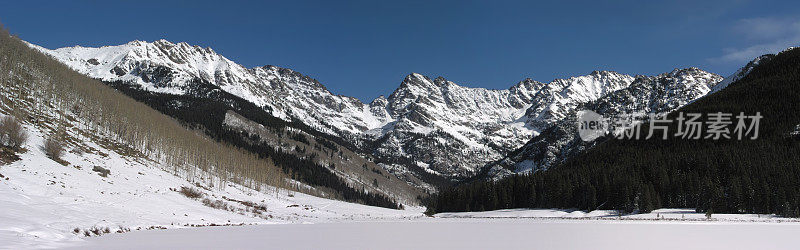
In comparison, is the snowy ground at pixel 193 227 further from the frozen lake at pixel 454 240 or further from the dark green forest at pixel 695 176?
the dark green forest at pixel 695 176

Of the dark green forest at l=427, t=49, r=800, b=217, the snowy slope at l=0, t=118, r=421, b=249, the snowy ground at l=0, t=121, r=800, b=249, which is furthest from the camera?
the dark green forest at l=427, t=49, r=800, b=217

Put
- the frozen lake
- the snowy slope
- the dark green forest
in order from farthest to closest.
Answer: the dark green forest → the snowy slope → the frozen lake

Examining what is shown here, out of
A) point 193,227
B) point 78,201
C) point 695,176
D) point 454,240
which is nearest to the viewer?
point 454,240

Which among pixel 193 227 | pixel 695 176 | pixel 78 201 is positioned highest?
pixel 695 176

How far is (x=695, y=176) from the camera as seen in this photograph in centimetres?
9569

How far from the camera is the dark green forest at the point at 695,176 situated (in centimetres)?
8294

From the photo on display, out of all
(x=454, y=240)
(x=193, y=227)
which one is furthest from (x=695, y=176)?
(x=193, y=227)

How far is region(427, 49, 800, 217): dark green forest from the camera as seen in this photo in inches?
3265

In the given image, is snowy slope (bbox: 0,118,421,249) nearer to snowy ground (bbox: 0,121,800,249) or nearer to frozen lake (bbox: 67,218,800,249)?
snowy ground (bbox: 0,121,800,249)

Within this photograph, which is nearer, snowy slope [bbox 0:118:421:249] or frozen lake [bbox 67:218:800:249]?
frozen lake [bbox 67:218:800:249]

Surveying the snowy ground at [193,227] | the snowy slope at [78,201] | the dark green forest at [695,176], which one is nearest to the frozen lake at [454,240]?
the snowy ground at [193,227]

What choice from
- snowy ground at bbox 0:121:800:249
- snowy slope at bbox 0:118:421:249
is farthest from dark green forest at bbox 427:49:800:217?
snowy slope at bbox 0:118:421:249

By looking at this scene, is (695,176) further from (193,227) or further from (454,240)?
(193,227)

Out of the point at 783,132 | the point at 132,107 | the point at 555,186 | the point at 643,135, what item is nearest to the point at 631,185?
the point at 555,186
